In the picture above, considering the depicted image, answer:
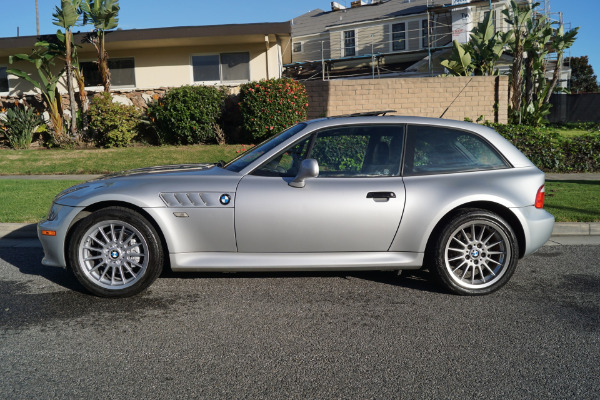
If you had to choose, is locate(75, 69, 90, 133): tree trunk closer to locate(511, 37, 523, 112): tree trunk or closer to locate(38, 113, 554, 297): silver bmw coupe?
locate(38, 113, 554, 297): silver bmw coupe

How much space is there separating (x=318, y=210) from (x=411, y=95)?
12711 mm

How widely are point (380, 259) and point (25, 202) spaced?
6.83 meters

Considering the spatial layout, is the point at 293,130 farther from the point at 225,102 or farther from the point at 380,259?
the point at 225,102

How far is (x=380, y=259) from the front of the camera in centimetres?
491

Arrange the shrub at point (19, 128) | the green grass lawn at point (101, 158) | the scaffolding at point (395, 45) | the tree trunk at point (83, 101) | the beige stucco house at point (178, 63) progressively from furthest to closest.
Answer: the scaffolding at point (395, 45), the beige stucco house at point (178, 63), the tree trunk at point (83, 101), the shrub at point (19, 128), the green grass lawn at point (101, 158)

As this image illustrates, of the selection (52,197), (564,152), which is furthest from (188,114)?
(564,152)

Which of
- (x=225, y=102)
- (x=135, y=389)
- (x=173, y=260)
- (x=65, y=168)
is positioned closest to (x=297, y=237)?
(x=173, y=260)

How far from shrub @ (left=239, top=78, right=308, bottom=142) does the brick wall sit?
1282 millimetres

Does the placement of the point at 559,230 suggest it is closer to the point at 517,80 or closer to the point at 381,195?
the point at 381,195

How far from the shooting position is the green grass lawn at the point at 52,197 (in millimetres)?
7992

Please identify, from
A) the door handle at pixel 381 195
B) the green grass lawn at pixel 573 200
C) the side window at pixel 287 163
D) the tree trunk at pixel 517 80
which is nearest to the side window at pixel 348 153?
the side window at pixel 287 163

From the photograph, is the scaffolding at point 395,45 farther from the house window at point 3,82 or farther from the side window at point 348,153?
the side window at point 348,153

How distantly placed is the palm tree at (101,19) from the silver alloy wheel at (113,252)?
13613mm

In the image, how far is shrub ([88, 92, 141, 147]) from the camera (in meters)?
16.4
